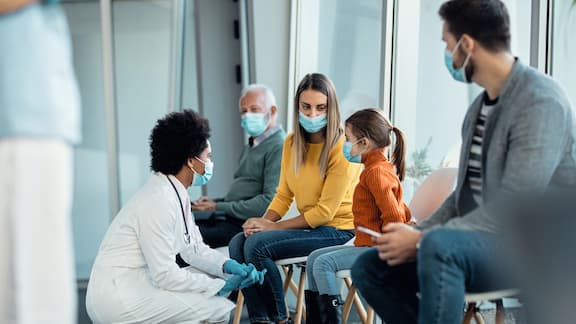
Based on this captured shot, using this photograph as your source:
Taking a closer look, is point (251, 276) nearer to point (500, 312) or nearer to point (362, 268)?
point (362, 268)

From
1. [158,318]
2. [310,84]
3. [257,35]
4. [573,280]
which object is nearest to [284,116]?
[257,35]

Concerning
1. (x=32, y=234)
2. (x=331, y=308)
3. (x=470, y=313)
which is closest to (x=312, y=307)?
(x=331, y=308)

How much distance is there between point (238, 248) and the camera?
4137 mm

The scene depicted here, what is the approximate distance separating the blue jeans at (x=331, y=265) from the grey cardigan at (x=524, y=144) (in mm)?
941

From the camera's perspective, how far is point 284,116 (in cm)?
612

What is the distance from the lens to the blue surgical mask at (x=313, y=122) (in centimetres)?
402

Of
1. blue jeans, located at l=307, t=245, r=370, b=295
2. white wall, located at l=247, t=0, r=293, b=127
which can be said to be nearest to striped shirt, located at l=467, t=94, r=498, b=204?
blue jeans, located at l=307, t=245, r=370, b=295

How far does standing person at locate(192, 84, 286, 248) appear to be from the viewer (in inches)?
182

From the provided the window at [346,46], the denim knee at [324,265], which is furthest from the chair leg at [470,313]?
the window at [346,46]

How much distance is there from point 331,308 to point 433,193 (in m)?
0.61

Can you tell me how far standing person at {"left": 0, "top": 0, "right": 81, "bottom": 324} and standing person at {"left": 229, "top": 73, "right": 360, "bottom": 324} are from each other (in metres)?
1.94

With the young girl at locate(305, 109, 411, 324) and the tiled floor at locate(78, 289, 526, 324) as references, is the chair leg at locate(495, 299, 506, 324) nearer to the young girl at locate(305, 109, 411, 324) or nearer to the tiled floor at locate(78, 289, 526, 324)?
the tiled floor at locate(78, 289, 526, 324)

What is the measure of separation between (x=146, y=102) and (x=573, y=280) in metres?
5.61

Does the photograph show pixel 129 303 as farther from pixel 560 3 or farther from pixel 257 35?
pixel 257 35
